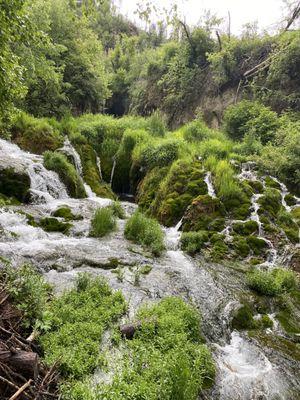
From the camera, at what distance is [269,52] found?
21.3m

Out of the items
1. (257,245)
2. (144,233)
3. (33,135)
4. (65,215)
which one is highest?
(33,135)

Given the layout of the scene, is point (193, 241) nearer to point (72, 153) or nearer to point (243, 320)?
point (243, 320)

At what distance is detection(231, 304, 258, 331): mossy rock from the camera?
6.28 meters

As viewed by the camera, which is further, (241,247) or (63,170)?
(63,170)

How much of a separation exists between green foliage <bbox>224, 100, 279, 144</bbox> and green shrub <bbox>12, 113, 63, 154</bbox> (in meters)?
9.29

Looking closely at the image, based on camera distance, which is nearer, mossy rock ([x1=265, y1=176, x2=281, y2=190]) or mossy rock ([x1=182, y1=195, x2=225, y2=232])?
mossy rock ([x1=182, y1=195, x2=225, y2=232])

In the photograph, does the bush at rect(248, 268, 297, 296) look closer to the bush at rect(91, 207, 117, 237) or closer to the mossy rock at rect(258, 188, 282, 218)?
the mossy rock at rect(258, 188, 282, 218)

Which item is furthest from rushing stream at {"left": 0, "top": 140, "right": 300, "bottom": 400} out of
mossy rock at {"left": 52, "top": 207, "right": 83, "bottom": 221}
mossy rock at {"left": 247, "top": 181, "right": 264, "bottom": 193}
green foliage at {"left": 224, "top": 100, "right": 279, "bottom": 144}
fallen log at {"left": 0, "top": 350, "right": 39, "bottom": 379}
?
green foliage at {"left": 224, "top": 100, "right": 279, "bottom": 144}

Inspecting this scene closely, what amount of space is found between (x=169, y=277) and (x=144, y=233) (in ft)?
7.44

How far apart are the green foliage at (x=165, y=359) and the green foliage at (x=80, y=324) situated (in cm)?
43

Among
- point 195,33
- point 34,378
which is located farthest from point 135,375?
point 195,33

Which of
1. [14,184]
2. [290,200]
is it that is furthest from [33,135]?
[290,200]

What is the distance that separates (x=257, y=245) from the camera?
971 cm

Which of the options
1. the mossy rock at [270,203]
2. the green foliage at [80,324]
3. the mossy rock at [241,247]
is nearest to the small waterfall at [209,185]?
the mossy rock at [270,203]
